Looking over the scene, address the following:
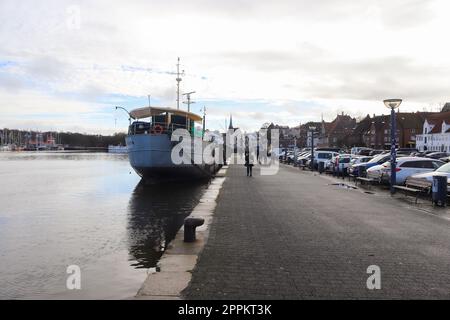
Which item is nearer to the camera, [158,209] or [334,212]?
[334,212]

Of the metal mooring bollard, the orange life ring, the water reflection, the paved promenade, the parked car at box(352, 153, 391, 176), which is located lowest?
the water reflection

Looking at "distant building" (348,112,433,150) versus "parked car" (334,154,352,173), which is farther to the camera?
"distant building" (348,112,433,150)

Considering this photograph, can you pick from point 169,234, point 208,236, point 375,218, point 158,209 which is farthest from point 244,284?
point 158,209

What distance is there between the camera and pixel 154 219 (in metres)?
14.9

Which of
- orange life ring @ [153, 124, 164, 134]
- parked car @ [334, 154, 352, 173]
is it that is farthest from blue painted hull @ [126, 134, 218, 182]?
parked car @ [334, 154, 352, 173]

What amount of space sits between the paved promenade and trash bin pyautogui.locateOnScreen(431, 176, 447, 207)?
3.92ft

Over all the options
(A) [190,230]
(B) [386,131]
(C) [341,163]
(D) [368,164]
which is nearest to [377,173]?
(D) [368,164]

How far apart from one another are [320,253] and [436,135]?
93273 millimetres

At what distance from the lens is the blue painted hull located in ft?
97.3

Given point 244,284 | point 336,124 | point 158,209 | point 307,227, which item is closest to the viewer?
point 244,284

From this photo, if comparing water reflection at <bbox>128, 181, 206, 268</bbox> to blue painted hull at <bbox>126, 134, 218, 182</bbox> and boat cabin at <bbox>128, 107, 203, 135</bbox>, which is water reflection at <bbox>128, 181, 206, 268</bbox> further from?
boat cabin at <bbox>128, 107, 203, 135</bbox>
